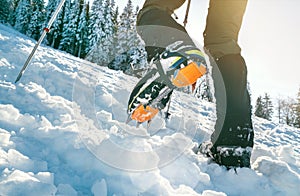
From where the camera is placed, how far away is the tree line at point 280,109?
4629cm

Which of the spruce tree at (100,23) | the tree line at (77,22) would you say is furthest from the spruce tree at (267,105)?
the spruce tree at (100,23)

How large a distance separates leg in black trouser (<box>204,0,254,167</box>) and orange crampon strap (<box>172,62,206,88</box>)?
222mm

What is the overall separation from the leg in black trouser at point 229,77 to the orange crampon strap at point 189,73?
22 centimetres

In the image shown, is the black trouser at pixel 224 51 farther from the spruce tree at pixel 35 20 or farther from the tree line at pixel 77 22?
the spruce tree at pixel 35 20

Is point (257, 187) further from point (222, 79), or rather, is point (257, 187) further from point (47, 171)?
point (47, 171)

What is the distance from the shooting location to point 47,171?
1.34 m

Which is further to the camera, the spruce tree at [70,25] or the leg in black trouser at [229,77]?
the spruce tree at [70,25]

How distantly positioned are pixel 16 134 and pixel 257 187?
58.7 inches

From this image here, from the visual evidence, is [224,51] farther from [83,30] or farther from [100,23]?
[83,30]

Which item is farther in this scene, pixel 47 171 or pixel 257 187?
pixel 257 187

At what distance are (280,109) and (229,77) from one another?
5964cm

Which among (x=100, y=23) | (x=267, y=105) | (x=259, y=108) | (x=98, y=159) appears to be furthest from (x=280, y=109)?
(x=98, y=159)

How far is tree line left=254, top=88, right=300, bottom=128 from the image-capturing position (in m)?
46.3

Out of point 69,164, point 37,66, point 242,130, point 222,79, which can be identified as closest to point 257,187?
point 242,130
